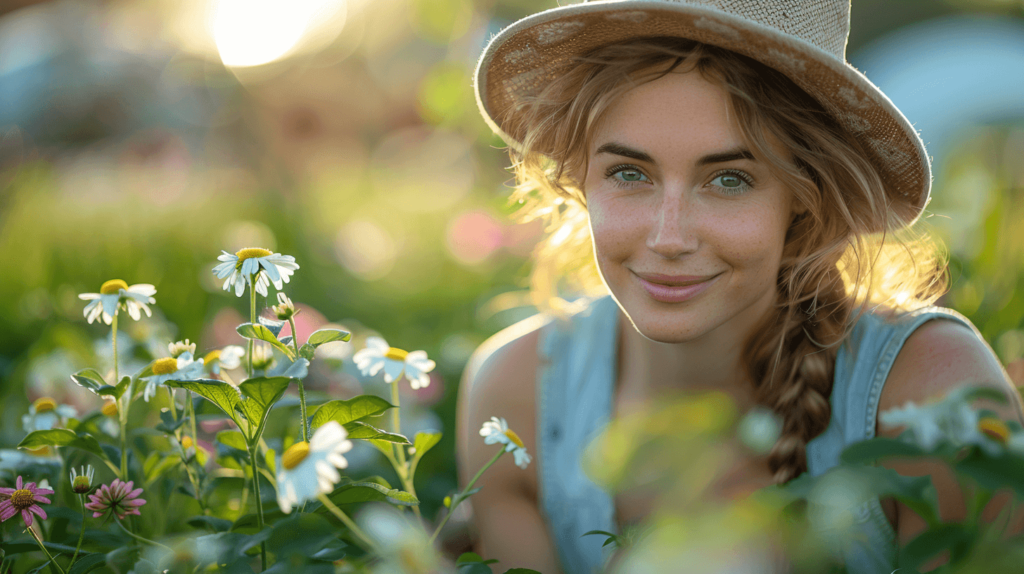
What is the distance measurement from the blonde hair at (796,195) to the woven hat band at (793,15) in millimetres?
87

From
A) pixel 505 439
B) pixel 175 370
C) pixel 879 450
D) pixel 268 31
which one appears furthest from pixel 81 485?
pixel 268 31

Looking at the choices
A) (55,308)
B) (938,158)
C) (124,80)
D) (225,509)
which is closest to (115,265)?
(55,308)

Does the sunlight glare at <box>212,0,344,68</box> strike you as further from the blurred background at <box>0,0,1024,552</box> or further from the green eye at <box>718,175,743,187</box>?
the green eye at <box>718,175,743,187</box>

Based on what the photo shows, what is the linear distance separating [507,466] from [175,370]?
34.0 inches

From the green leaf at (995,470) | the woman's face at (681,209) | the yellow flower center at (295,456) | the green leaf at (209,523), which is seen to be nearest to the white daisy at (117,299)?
the green leaf at (209,523)

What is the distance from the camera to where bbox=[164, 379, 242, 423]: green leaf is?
0.66 meters

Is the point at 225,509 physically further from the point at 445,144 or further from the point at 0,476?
the point at 445,144

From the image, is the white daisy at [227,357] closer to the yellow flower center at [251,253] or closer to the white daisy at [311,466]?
the yellow flower center at [251,253]

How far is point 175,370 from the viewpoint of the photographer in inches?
30.8

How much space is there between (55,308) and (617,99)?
1.77 m

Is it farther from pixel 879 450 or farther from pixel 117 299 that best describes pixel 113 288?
pixel 879 450

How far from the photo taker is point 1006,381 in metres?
1.13

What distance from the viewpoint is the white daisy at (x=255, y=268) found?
0.74 m

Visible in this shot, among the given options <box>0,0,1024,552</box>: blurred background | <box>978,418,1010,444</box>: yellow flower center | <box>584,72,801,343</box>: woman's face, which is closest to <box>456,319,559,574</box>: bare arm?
<box>0,0,1024,552</box>: blurred background
